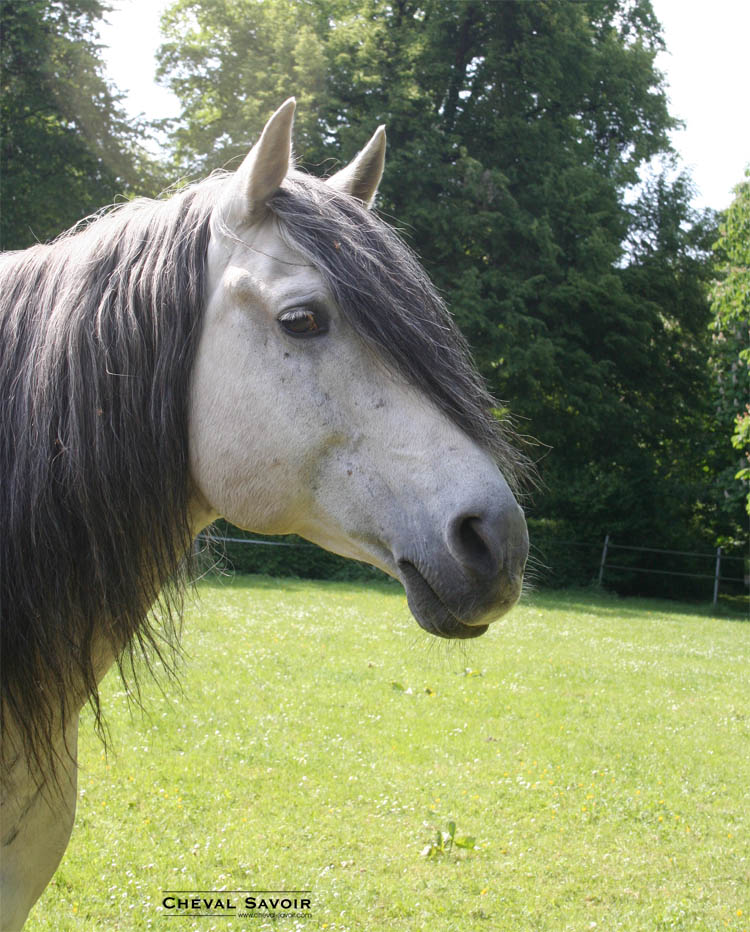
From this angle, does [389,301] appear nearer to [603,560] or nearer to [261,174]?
[261,174]

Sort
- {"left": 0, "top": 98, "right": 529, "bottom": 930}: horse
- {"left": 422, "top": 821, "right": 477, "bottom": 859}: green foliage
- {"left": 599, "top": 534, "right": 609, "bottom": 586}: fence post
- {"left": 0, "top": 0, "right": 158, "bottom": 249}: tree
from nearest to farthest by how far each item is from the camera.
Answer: {"left": 0, "top": 98, "right": 529, "bottom": 930}: horse < {"left": 422, "top": 821, "right": 477, "bottom": 859}: green foliage < {"left": 0, "top": 0, "right": 158, "bottom": 249}: tree < {"left": 599, "top": 534, "right": 609, "bottom": 586}: fence post

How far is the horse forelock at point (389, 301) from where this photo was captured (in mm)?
1850

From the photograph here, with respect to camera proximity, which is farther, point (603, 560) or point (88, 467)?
point (603, 560)

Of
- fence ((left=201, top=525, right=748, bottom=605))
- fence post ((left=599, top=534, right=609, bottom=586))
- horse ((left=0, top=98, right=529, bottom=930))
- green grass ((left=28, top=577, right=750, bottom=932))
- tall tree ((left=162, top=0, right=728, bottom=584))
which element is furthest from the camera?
fence post ((left=599, top=534, right=609, bottom=586))

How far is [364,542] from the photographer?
185 centimetres

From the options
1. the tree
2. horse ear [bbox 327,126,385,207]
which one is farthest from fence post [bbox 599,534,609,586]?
horse ear [bbox 327,126,385,207]

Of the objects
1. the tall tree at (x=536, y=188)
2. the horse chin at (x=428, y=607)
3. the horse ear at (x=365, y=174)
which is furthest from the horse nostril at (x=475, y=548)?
the tall tree at (x=536, y=188)

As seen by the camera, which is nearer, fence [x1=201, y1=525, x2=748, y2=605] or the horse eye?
the horse eye

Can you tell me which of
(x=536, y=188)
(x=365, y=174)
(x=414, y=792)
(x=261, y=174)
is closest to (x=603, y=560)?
(x=536, y=188)

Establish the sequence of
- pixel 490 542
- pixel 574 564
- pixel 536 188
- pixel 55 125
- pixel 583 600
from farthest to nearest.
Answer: pixel 574 564 → pixel 536 188 → pixel 583 600 → pixel 55 125 → pixel 490 542

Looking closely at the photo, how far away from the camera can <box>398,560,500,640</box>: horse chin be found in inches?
68.6

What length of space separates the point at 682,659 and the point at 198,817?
8754 millimetres

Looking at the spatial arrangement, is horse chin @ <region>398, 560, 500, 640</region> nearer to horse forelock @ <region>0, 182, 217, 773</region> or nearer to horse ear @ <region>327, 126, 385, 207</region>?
horse forelock @ <region>0, 182, 217, 773</region>

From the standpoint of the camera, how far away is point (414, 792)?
5742 millimetres
